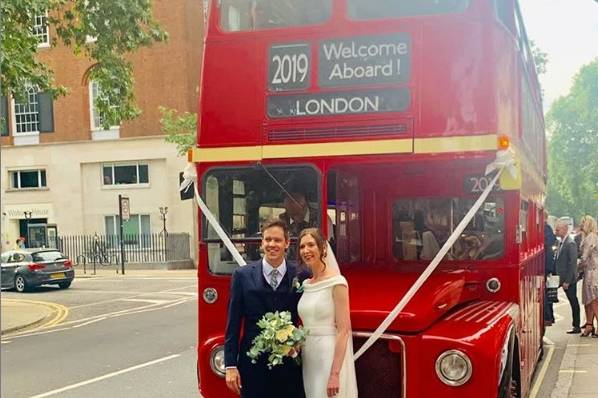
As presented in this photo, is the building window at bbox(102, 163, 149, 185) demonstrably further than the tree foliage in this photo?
Yes

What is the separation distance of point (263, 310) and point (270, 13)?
2551 mm

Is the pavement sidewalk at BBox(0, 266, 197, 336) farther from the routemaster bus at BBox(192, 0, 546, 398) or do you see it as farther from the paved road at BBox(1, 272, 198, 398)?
the routemaster bus at BBox(192, 0, 546, 398)

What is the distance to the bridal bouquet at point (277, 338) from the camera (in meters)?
4.26

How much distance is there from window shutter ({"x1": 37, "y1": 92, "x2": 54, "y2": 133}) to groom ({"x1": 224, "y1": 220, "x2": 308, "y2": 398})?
122 ft

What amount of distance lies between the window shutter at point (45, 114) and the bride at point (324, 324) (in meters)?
37.3

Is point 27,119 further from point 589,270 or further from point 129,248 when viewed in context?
point 589,270

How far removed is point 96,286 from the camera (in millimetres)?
27094

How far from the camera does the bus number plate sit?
5.69 metres

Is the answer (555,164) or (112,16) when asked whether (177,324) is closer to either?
(112,16)

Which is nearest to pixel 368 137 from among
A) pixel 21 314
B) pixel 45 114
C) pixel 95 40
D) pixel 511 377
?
pixel 511 377

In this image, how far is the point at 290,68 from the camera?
18.7 feet

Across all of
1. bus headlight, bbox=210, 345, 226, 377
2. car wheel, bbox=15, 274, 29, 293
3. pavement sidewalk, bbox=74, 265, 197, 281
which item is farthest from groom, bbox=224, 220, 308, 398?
pavement sidewalk, bbox=74, 265, 197, 281

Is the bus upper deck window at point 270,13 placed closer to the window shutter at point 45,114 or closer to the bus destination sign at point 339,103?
the bus destination sign at point 339,103

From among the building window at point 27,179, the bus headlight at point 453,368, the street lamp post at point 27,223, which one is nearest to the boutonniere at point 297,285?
the bus headlight at point 453,368
